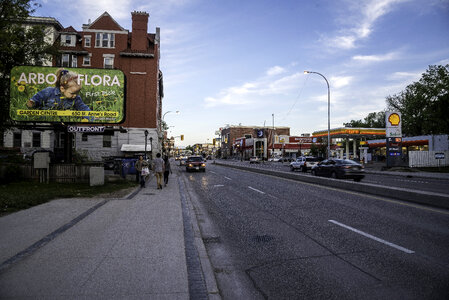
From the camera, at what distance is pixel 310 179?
18.7 meters

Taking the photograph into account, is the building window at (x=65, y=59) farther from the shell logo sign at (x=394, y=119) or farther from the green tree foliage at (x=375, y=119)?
the green tree foliage at (x=375, y=119)

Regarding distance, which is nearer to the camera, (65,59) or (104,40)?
(65,59)

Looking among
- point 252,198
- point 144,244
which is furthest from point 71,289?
point 252,198

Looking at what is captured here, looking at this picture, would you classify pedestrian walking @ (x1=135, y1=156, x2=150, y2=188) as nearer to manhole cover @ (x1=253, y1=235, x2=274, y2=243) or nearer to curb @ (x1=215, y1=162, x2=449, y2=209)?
curb @ (x1=215, y1=162, x2=449, y2=209)

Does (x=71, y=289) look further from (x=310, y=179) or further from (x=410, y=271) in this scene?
(x=310, y=179)

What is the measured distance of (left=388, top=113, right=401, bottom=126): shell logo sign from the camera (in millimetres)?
31172

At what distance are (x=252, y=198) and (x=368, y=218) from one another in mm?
5137

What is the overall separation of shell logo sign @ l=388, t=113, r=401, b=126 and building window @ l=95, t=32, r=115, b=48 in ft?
118

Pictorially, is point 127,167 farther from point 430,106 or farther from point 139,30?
point 430,106

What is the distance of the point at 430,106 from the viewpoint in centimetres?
3819

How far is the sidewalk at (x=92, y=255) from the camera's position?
3.66 m

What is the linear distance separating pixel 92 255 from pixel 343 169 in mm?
18239

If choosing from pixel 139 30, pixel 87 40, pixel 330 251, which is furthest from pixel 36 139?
pixel 330 251

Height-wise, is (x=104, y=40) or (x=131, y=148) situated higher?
(x=104, y=40)
